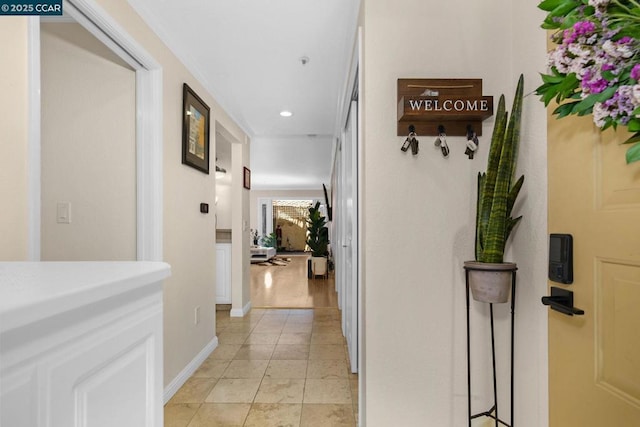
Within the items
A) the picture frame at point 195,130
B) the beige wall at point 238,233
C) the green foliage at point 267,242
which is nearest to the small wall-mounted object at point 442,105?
the picture frame at point 195,130

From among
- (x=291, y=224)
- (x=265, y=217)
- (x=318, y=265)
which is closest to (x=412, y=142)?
(x=318, y=265)

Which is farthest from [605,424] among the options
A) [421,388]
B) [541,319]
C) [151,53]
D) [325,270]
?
[325,270]

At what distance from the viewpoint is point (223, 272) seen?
4.46m

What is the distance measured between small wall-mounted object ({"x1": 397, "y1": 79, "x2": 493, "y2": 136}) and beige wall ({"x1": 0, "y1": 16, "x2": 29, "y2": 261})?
55.0 inches

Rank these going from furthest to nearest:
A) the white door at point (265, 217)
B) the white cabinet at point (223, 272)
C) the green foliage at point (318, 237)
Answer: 1. the white door at point (265, 217)
2. the green foliage at point (318, 237)
3. the white cabinet at point (223, 272)

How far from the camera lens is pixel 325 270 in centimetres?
706

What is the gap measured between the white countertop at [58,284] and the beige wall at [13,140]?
1.79ft

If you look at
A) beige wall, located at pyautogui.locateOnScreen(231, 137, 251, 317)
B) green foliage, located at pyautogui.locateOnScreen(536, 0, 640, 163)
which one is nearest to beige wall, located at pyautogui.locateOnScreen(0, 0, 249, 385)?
beige wall, located at pyautogui.locateOnScreen(231, 137, 251, 317)

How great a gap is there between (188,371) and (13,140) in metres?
1.94

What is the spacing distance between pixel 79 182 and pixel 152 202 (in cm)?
48

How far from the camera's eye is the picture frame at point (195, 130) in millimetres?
2502

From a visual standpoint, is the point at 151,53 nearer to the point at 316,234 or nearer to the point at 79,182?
the point at 79,182

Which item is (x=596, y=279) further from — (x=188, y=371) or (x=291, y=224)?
(x=291, y=224)

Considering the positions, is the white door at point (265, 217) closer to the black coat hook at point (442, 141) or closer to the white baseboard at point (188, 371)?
the white baseboard at point (188, 371)
